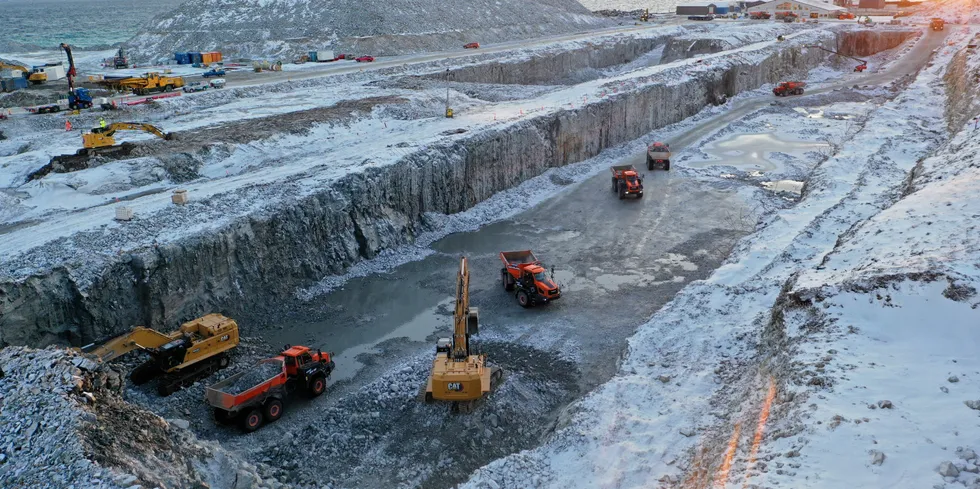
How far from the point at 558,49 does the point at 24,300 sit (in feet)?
202

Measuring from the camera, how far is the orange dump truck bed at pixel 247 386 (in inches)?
724

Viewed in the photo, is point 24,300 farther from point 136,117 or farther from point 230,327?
point 136,117

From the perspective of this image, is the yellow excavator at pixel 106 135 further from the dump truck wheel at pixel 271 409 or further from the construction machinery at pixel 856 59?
the construction machinery at pixel 856 59

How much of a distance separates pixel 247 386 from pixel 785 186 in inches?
1222

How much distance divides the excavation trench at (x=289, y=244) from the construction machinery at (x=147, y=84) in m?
26.3

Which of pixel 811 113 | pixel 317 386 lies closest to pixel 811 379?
pixel 317 386

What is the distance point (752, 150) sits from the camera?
4681 cm

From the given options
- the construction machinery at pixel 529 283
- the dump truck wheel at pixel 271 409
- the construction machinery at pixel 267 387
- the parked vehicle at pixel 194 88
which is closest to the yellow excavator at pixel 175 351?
the construction machinery at pixel 267 387

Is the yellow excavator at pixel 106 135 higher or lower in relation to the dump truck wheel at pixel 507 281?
higher

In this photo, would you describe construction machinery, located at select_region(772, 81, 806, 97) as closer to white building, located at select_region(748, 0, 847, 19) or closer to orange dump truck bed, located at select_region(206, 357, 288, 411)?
white building, located at select_region(748, 0, 847, 19)

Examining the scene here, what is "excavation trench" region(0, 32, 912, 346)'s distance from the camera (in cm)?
2159

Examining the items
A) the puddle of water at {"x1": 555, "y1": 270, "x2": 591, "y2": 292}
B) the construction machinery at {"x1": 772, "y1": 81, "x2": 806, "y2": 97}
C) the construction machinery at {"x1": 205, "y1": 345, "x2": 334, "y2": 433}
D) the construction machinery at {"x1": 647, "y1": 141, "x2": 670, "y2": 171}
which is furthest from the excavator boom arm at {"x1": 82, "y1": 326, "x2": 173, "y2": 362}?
the construction machinery at {"x1": 772, "y1": 81, "x2": 806, "y2": 97}

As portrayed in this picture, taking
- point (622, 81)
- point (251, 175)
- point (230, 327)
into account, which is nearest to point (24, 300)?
point (230, 327)

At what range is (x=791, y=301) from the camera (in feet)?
61.6
